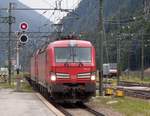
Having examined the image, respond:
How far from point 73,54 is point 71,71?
1237 millimetres

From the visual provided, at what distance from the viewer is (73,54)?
26.6 m

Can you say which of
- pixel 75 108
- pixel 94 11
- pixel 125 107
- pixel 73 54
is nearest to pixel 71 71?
pixel 73 54

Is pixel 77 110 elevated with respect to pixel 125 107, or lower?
lower

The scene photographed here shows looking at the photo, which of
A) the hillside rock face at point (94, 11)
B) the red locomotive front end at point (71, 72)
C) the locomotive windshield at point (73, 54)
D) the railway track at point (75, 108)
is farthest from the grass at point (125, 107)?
the hillside rock face at point (94, 11)

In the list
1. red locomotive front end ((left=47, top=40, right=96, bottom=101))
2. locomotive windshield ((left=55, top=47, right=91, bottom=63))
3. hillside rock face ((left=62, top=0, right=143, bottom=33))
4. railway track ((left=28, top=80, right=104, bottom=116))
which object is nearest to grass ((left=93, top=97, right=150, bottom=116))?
railway track ((left=28, top=80, right=104, bottom=116))

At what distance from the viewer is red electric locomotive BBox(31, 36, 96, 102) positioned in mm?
25500

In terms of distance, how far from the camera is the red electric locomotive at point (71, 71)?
83.7ft

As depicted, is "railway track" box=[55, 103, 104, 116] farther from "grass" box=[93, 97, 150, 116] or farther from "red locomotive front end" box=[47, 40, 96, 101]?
"grass" box=[93, 97, 150, 116]

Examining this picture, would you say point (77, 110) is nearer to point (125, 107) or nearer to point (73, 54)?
point (125, 107)

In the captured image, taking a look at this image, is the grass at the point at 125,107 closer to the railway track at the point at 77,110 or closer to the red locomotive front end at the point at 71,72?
the railway track at the point at 77,110

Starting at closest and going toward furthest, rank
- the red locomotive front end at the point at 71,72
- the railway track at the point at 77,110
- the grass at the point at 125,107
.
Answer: the grass at the point at 125,107
the railway track at the point at 77,110
the red locomotive front end at the point at 71,72

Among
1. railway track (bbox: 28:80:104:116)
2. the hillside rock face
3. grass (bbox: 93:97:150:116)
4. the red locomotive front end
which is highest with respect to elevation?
the hillside rock face

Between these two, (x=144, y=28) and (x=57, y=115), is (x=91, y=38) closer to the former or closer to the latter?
(x=144, y=28)

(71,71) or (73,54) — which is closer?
(71,71)
